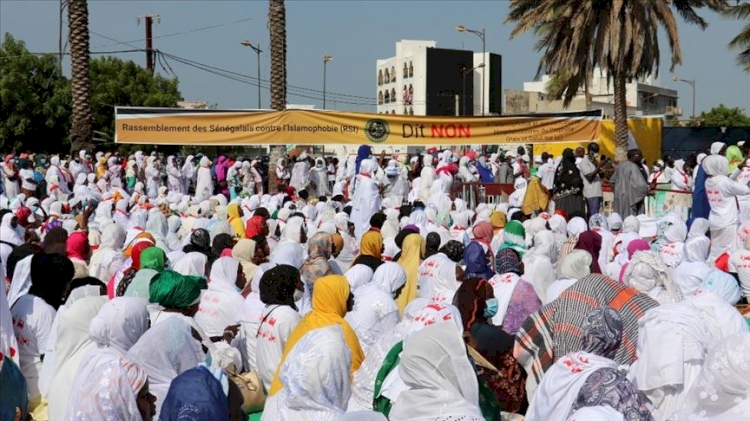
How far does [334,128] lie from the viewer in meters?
19.7

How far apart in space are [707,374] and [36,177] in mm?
17983

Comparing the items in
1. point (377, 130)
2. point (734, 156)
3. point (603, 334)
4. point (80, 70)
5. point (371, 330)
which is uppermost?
point (80, 70)

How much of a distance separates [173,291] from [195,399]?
4.43 feet

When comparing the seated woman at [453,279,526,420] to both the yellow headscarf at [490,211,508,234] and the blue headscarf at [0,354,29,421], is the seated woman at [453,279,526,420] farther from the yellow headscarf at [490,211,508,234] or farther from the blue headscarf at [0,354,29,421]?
the yellow headscarf at [490,211,508,234]

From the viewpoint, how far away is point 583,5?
2862 centimetres

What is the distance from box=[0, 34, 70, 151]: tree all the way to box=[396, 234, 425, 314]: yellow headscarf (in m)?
40.3

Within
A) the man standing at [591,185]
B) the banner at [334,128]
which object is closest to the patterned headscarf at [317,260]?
the man standing at [591,185]

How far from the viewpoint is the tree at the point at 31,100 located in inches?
1836

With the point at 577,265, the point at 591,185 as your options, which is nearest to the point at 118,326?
the point at 577,265

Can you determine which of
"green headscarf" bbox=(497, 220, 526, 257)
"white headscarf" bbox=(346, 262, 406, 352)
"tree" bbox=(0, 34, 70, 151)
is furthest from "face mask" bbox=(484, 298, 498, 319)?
"tree" bbox=(0, 34, 70, 151)

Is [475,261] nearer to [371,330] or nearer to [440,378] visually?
[371,330]

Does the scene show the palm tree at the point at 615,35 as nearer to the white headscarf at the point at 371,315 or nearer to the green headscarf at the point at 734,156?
the green headscarf at the point at 734,156

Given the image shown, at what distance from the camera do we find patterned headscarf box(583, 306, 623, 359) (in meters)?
4.68

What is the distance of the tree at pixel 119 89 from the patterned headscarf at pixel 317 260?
142 ft
